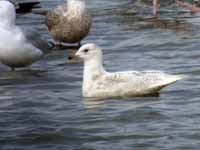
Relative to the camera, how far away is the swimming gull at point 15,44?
13055mm

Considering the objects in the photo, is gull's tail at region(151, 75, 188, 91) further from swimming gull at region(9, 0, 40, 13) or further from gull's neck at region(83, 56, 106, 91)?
swimming gull at region(9, 0, 40, 13)

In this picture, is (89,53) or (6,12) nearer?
(89,53)

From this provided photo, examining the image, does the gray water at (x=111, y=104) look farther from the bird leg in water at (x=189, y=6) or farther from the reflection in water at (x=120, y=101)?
the bird leg in water at (x=189, y=6)

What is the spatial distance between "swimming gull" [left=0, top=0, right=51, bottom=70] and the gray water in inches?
8.6

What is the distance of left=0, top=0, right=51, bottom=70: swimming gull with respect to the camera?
13055 millimetres

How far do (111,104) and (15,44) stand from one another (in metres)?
2.85

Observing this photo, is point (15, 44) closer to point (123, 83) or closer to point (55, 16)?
point (123, 83)

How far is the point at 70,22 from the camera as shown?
15.6 m

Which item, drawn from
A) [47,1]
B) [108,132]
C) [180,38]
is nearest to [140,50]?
[180,38]

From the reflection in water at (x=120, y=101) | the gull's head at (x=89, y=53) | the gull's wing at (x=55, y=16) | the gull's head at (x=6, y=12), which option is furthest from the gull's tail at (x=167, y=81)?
the gull's wing at (x=55, y=16)

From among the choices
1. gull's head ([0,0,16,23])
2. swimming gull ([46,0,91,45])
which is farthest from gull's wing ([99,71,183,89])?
swimming gull ([46,0,91,45])

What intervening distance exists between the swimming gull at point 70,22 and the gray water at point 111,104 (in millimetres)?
412

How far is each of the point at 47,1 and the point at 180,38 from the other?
6107 millimetres

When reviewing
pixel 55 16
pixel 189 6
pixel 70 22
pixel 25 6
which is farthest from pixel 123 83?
pixel 25 6
